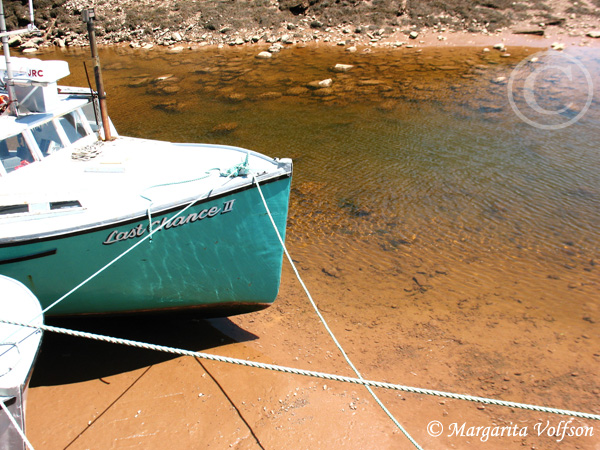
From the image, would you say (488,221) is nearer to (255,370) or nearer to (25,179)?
(255,370)

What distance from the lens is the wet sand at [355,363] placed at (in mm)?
5891

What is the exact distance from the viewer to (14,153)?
7.66 meters

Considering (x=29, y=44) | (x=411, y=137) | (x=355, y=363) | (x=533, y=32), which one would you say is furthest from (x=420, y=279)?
(x=29, y=44)

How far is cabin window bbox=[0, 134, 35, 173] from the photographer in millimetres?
7406

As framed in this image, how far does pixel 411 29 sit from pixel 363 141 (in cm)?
1505

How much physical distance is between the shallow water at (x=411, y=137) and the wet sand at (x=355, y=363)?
33.9 inches

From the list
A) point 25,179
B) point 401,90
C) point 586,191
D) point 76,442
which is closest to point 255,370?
point 76,442

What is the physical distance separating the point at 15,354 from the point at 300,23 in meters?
26.5

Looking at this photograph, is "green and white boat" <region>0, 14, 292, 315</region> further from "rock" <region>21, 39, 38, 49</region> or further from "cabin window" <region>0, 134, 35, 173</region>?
"rock" <region>21, 39, 38, 49</region>

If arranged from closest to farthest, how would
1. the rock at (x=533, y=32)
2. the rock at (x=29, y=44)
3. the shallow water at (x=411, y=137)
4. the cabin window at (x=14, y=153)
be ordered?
the cabin window at (x=14, y=153), the shallow water at (x=411, y=137), the rock at (x=533, y=32), the rock at (x=29, y=44)

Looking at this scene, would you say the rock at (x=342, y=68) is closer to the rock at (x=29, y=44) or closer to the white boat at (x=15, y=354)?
the white boat at (x=15, y=354)

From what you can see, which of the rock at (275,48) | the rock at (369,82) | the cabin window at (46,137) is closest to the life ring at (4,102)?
the cabin window at (46,137)

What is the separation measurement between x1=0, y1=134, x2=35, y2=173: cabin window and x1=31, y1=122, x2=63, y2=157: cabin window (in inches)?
10.9

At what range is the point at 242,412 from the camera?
6.14 meters
